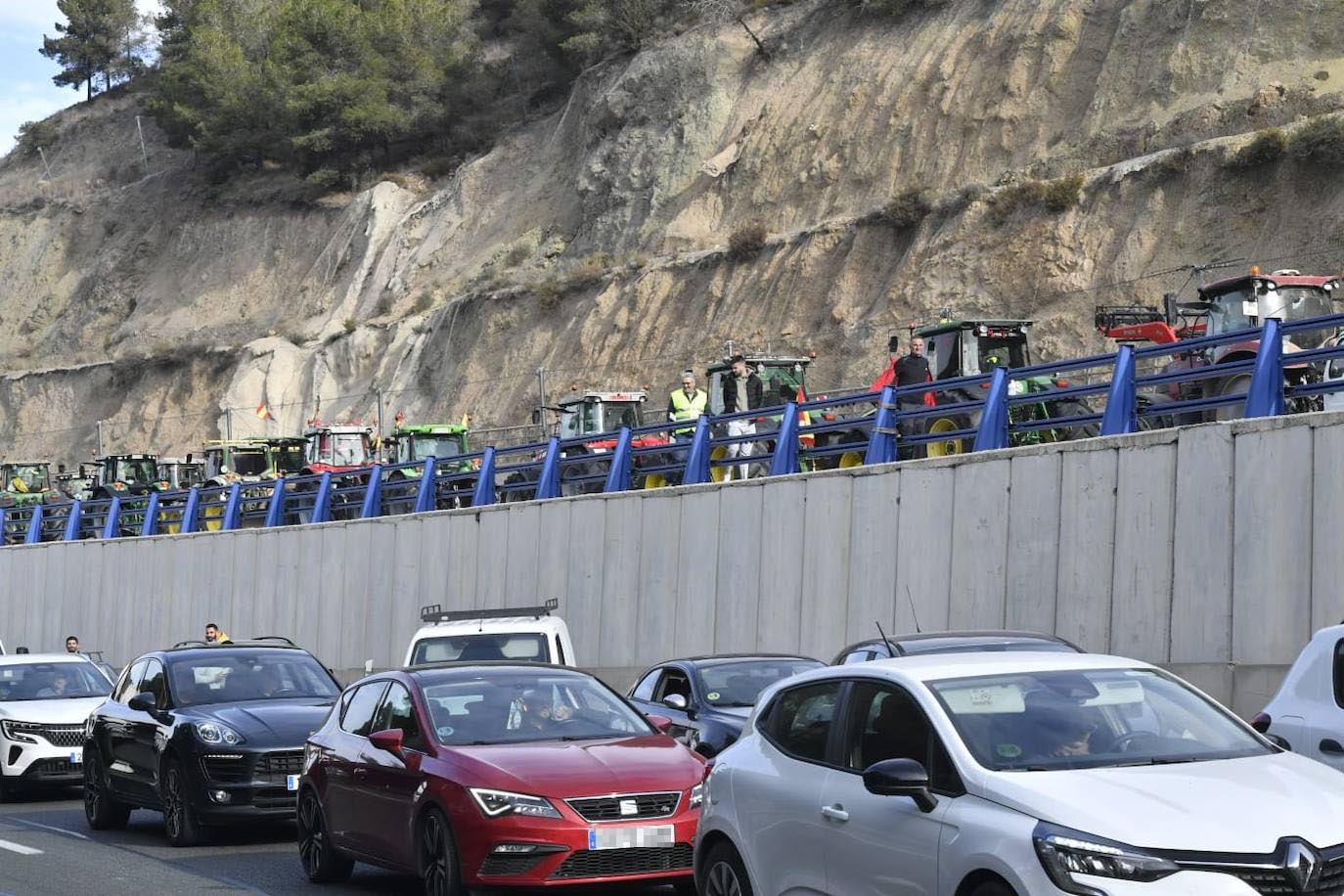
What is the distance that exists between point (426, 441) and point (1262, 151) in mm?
17486

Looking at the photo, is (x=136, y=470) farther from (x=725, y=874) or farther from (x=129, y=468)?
(x=725, y=874)

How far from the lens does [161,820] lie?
1836cm

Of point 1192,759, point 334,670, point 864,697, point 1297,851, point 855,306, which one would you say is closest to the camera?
point 1297,851

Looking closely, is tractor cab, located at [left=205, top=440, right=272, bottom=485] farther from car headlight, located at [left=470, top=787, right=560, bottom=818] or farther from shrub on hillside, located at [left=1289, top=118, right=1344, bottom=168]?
car headlight, located at [left=470, top=787, right=560, bottom=818]

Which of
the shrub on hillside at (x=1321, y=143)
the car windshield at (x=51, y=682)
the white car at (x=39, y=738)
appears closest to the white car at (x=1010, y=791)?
the white car at (x=39, y=738)

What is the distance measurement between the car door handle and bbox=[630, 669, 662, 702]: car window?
7.34 m

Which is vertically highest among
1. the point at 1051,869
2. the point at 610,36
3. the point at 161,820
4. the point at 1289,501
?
the point at 610,36

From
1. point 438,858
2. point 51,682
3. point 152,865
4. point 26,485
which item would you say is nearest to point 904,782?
point 438,858

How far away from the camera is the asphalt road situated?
12.9 meters

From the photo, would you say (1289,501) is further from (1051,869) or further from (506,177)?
(506,177)

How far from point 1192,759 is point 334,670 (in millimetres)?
23077

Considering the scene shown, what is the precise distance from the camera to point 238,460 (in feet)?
138

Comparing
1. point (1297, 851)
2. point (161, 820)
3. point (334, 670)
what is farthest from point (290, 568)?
point (1297, 851)

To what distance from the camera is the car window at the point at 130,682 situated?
17.1 metres
